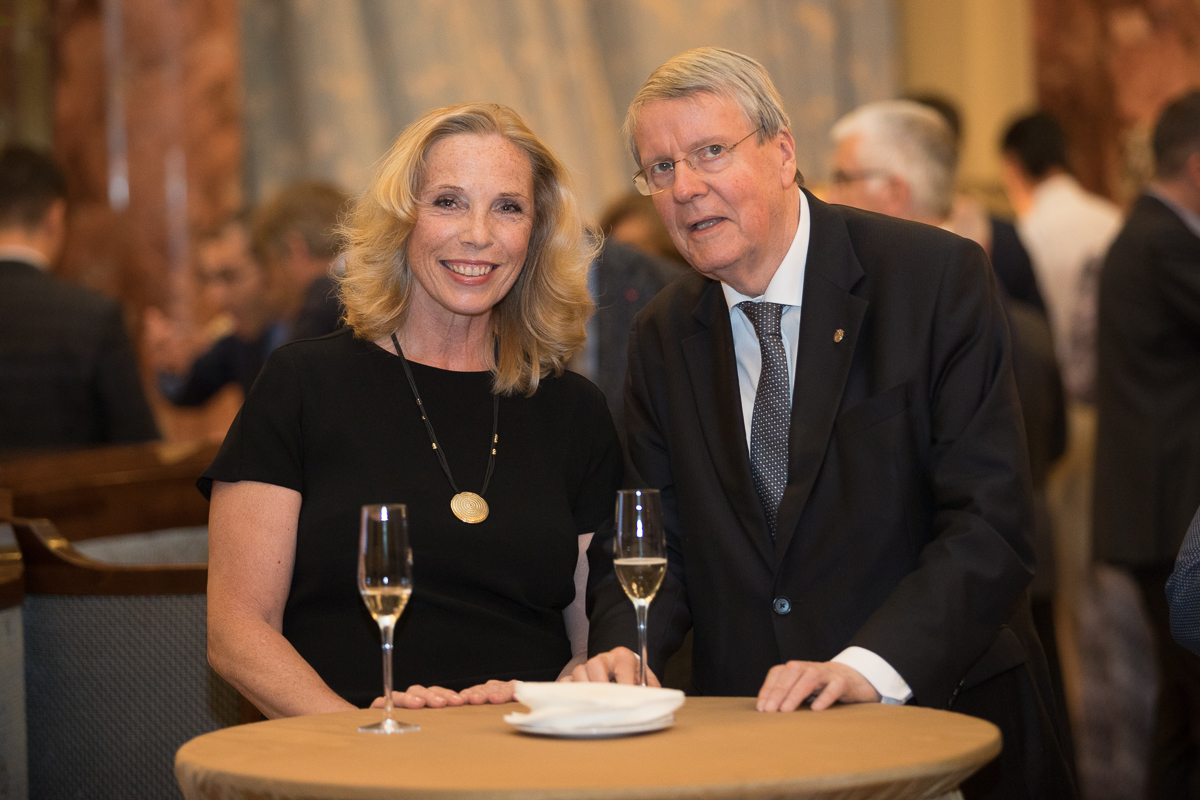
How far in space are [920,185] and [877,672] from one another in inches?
80.5

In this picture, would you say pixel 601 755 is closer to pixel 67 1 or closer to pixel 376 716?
pixel 376 716

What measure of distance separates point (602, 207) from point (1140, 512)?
9.28 feet

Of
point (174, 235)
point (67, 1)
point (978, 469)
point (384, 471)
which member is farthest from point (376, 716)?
point (67, 1)

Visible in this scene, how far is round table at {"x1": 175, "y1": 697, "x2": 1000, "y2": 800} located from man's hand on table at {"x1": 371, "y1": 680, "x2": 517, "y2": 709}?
6.6 inches

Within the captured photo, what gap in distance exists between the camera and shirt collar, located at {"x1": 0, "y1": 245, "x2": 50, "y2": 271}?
4441 millimetres

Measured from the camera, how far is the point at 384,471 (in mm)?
2346

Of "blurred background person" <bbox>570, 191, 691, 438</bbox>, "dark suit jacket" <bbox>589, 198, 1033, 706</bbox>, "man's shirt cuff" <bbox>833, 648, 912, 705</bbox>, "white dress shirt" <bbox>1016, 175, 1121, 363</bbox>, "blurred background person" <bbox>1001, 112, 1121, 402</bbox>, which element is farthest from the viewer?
"white dress shirt" <bbox>1016, 175, 1121, 363</bbox>

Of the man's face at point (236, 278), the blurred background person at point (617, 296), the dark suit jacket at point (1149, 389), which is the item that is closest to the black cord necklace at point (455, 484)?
the blurred background person at point (617, 296)

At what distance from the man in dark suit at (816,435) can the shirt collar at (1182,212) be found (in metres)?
2.08

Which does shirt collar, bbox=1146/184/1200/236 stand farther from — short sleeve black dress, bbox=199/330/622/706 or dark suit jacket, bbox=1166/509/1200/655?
short sleeve black dress, bbox=199/330/622/706

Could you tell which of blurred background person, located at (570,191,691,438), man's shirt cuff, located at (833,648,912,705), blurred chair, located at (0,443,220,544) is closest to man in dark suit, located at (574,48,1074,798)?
man's shirt cuff, located at (833,648,912,705)

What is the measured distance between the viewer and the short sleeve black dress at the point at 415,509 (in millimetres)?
2285

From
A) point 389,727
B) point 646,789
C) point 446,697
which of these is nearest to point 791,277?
point 446,697

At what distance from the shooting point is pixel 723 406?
227 cm
